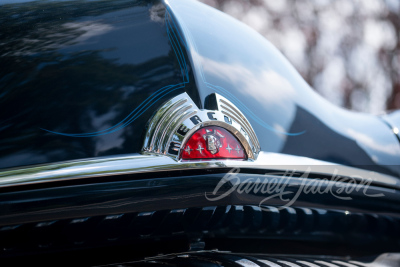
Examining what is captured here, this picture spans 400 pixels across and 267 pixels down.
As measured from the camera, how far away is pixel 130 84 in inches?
48.1

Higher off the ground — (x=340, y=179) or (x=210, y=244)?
(x=340, y=179)

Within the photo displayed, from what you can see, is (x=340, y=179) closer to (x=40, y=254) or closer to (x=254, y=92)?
(x=254, y=92)

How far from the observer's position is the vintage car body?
3.50 ft

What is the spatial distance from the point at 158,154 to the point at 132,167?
2.9 inches

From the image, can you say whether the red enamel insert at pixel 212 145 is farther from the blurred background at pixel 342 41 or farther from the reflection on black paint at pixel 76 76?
the blurred background at pixel 342 41

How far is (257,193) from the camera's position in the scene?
45.8 inches

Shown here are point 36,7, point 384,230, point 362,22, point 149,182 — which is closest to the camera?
point 149,182

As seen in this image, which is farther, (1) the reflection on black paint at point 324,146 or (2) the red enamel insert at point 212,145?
(1) the reflection on black paint at point 324,146

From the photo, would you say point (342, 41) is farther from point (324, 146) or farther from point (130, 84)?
point (130, 84)

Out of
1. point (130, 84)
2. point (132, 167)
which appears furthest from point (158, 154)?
point (130, 84)

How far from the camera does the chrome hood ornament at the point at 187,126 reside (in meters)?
1.14

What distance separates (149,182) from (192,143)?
14 centimetres

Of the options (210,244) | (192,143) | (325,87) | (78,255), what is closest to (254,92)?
(192,143)

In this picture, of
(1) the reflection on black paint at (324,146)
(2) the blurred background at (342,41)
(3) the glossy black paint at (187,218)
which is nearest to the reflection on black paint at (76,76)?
(3) the glossy black paint at (187,218)
